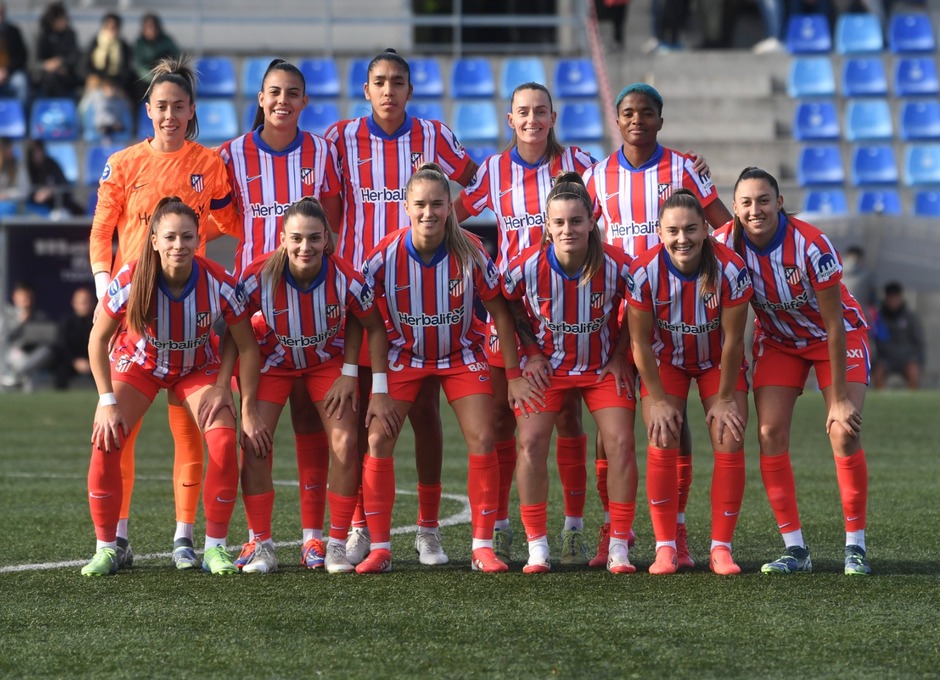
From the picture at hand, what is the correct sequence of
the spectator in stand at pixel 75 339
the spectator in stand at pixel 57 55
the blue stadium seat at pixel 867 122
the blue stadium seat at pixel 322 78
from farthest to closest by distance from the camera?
the blue stadium seat at pixel 867 122, the blue stadium seat at pixel 322 78, the spectator in stand at pixel 57 55, the spectator in stand at pixel 75 339

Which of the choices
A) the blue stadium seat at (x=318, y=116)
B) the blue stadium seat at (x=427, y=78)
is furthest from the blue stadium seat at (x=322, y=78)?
the blue stadium seat at (x=427, y=78)

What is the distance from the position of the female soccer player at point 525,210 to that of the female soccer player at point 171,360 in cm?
100

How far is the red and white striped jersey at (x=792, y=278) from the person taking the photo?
5.09 m

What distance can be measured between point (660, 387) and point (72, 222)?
1009cm

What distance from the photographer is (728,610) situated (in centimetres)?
441

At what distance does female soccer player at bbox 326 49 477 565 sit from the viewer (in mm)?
5730

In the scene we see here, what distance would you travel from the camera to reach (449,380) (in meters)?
5.34

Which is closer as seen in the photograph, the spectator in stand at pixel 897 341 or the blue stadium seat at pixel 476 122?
the spectator in stand at pixel 897 341

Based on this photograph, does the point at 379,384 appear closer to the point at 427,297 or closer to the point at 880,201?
the point at 427,297

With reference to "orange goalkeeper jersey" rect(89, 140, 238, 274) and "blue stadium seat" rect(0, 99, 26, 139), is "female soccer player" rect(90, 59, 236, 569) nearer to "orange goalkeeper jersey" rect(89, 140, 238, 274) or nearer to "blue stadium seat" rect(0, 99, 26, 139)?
"orange goalkeeper jersey" rect(89, 140, 238, 274)

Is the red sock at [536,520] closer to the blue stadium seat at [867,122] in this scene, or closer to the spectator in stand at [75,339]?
the spectator in stand at [75,339]

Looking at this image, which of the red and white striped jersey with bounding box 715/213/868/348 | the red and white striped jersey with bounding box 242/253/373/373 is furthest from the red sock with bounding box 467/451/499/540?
the red and white striped jersey with bounding box 715/213/868/348

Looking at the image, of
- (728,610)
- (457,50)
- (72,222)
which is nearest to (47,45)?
(72,222)

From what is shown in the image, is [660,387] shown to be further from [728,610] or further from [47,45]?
[47,45]
